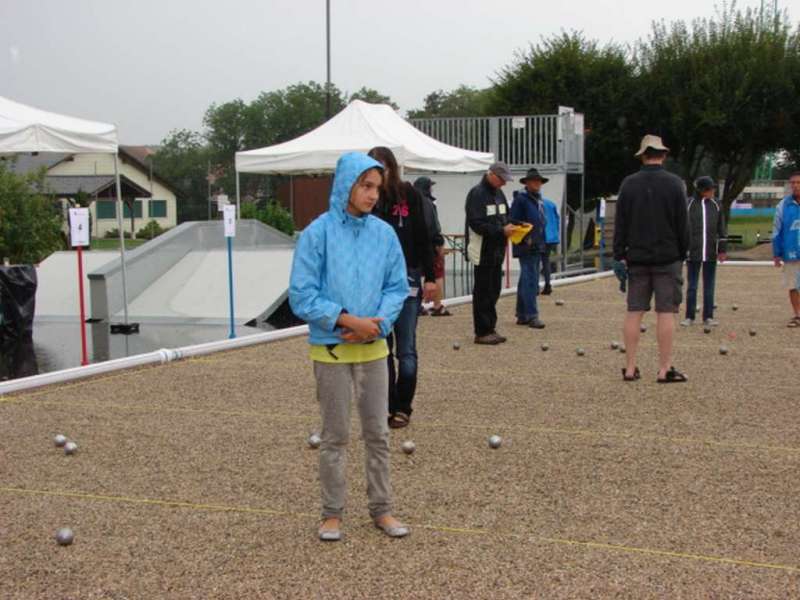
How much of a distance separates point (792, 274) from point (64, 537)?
10125 millimetres

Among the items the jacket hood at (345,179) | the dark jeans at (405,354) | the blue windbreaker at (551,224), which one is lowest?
the dark jeans at (405,354)

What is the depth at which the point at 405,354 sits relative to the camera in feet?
24.2

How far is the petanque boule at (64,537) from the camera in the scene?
510 cm

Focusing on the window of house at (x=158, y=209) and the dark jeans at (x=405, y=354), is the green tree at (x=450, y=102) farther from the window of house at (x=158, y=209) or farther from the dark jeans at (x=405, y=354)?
the dark jeans at (x=405, y=354)

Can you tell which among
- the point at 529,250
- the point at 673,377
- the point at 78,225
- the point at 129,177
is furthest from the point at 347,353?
the point at 129,177

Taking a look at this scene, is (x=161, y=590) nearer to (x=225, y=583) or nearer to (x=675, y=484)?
(x=225, y=583)

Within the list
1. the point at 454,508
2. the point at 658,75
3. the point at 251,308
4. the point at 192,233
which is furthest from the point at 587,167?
the point at 454,508

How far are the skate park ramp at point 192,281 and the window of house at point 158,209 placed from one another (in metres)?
52.7

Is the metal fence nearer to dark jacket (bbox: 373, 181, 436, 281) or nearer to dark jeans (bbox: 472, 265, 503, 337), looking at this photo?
dark jeans (bbox: 472, 265, 503, 337)

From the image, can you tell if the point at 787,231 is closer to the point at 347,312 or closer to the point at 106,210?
the point at 347,312

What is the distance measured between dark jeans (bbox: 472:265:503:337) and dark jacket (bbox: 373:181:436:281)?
3.91m

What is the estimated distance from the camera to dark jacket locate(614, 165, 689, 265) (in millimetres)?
8984

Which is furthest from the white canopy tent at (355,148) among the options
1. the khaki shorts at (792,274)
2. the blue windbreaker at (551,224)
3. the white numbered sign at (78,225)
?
the white numbered sign at (78,225)

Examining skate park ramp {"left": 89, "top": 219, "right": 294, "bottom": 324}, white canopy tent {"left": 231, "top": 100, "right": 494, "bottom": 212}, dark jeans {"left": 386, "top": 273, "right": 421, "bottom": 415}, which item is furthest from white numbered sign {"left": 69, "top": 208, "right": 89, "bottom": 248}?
white canopy tent {"left": 231, "top": 100, "right": 494, "bottom": 212}
